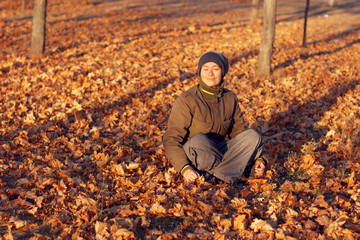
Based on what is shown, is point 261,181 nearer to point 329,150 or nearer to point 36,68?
point 329,150

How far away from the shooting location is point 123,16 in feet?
65.3

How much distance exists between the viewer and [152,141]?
625 cm

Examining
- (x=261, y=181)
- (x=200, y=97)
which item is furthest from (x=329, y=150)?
(x=200, y=97)

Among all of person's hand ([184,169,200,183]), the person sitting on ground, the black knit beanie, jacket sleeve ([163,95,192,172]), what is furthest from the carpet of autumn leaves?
the black knit beanie

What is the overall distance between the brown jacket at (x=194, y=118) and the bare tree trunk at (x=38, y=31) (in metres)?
8.36

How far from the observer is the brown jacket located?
461cm

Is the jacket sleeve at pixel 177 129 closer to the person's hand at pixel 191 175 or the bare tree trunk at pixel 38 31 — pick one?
the person's hand at pixel 191 175

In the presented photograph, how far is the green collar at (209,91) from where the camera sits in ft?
15.3

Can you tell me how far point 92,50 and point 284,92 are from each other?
22.7 feet

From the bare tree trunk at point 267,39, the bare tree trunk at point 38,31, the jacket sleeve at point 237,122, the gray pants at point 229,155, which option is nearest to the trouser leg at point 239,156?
the gray pants at point 229,155

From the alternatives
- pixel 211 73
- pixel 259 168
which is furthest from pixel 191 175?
pixel 211 73

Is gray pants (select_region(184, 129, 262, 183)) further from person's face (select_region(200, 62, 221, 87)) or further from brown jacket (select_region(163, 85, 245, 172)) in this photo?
person's face (select_region(200, 62, 221, 87))

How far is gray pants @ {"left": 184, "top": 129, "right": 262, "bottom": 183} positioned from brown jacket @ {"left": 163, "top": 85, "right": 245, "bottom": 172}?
0.52 ft

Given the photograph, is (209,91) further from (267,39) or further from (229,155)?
(267,39)
